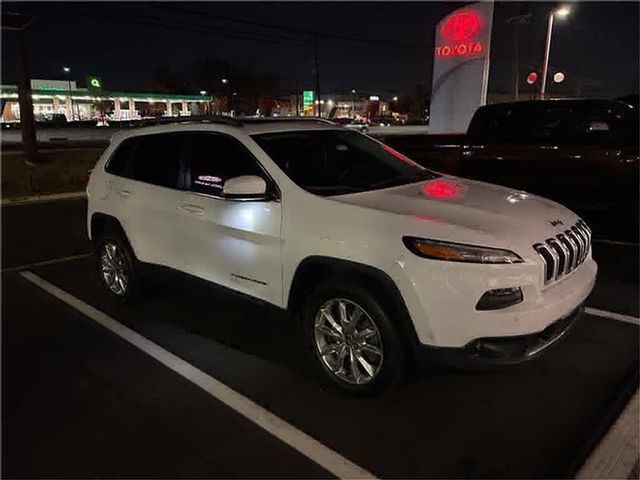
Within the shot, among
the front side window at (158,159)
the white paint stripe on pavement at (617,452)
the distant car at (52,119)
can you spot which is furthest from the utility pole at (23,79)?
the distant car at (52,119)

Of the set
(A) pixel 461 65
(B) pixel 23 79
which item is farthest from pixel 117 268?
(B) pixel 23 79

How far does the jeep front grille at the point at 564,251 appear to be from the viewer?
10.5ft

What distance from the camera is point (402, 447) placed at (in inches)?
120

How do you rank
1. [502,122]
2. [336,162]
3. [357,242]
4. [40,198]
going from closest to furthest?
[357,242] < [336,162] < [502,122] < [40,198]

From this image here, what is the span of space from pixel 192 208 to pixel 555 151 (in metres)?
5.47

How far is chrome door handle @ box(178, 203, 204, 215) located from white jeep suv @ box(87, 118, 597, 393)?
0.05 feet

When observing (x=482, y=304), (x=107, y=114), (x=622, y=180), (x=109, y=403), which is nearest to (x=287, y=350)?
(x=109, y=403)

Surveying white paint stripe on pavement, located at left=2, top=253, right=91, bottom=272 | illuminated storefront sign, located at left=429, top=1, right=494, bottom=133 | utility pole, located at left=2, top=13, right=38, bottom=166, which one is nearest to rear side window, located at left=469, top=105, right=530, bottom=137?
white paint stripe on pavement, located at left=2, top=253, right=91, bottom=272

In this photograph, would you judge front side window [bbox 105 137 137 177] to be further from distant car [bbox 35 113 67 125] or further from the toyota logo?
distant car [bbox 35 113 67 125]

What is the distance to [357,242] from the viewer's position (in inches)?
130

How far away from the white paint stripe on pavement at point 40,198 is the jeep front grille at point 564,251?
1226cm

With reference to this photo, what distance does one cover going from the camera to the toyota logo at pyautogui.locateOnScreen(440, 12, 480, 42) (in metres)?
16.1

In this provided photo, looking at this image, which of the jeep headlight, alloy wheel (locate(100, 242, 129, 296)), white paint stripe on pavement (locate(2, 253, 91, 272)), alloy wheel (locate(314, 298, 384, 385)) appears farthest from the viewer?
white paint stripe on pavement (locate(2, 253, 91, 272))

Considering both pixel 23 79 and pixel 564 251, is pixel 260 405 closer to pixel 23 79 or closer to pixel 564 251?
pixel 564 251
